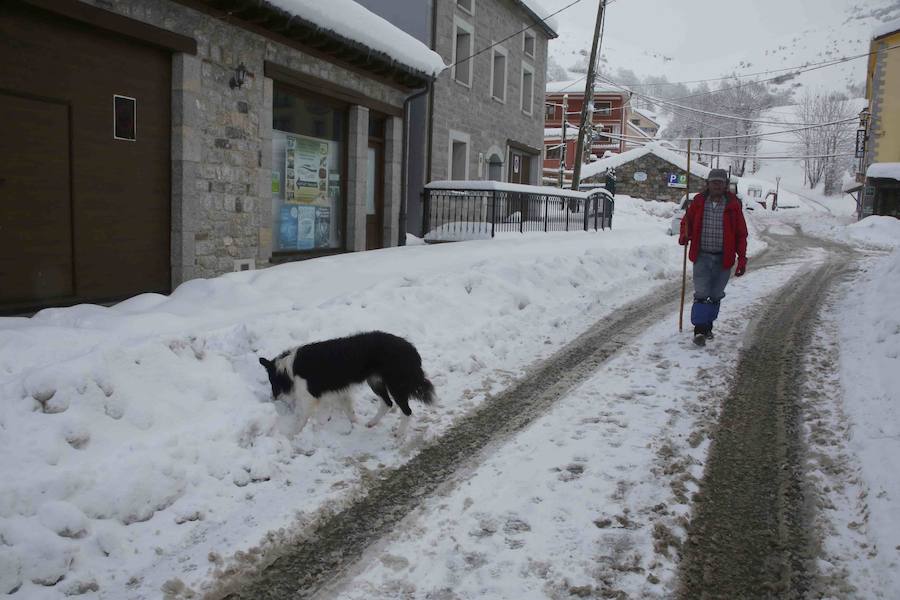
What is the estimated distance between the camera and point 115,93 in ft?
24.2

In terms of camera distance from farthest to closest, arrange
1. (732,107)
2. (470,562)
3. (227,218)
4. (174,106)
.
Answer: (732,107)
(227,218)
(174,106)
(470,562)

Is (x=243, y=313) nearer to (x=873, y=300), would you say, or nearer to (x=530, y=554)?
(x=530, y=554)

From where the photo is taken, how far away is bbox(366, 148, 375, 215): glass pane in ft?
43.0

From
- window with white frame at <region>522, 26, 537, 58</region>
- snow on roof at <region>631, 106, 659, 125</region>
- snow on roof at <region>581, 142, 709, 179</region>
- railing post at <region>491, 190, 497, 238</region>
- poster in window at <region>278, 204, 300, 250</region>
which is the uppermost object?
snow on roof at <region>631, 106, 659, 125</region>

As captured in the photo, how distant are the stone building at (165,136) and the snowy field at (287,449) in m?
0.86

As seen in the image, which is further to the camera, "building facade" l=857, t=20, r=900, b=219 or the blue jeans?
"building facade" l=857, t=20, r=900, b=219

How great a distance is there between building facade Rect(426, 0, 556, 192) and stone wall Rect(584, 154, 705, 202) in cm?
1829

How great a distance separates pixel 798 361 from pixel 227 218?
7.08 m

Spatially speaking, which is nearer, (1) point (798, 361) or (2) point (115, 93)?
(1) point (798, 361)

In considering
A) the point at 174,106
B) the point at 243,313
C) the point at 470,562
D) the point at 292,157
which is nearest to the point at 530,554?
the point at 470,562

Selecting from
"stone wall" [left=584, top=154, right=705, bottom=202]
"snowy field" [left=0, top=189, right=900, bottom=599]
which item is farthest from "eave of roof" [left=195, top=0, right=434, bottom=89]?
"stone wall" [left=584, top=154, right=705, bottom=202]

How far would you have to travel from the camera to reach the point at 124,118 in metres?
7.50

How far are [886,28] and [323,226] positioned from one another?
108 feet

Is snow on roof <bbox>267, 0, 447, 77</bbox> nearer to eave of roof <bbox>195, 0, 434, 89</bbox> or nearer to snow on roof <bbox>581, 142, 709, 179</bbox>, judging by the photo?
eave of roof <bbox>195, 0, 434, 89</bbox>
